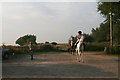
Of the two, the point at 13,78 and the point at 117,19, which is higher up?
the point at 117,19

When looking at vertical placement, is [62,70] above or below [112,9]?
below

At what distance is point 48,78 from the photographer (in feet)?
26.5

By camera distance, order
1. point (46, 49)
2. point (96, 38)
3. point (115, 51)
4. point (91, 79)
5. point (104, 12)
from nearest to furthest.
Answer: point (91, 79), point (115, 51), point (104, 12), point (46, 49), point (96, 38)

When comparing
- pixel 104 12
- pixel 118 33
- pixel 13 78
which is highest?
pixel 104 12

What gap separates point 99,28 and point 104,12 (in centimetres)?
6822

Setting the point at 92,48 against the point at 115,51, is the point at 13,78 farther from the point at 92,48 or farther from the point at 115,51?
the point at 92,48

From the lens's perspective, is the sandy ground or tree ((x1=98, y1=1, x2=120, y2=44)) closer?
the sandy ground

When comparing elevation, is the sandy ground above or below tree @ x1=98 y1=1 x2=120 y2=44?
below

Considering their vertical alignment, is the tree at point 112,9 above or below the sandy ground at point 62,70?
above

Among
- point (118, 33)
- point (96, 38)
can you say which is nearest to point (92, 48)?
point (118, 33)

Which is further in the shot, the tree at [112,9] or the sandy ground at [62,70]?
the tree at [112,9]

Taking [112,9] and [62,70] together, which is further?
[112,9]

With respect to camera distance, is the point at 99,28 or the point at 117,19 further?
the point at 99,28

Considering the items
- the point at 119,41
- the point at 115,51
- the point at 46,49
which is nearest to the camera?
the point at 115,51
